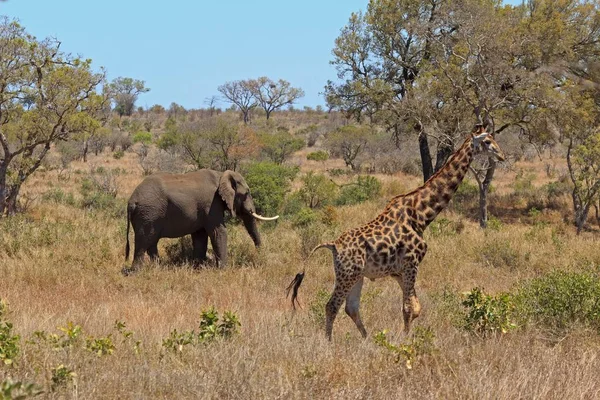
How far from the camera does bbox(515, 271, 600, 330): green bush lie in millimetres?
7008

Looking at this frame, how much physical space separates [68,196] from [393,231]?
17620 mm

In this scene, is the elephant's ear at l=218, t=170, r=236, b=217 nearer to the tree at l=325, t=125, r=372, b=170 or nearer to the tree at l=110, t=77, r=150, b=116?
the tree at l=325, t=125, r=372, b=170

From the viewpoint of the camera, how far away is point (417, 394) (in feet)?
16.0

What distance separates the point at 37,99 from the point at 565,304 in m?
15.0

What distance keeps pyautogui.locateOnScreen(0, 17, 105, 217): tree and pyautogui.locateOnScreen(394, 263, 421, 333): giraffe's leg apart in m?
12.9

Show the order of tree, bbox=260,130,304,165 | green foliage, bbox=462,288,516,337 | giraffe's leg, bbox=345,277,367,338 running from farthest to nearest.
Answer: tree, bbox=260,130,304,165
giraffe's leg, bbox=345,277,367,338
green foliage, bbox=462,288,516,337

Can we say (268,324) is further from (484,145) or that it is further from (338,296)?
(484,145)

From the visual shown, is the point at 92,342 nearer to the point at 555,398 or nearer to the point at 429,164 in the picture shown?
the point at 555,398

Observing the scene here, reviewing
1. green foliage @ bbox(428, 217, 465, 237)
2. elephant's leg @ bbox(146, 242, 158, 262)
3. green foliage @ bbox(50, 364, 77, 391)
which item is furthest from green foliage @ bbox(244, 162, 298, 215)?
green foliage @ bbox(50, 364, 77, 391)

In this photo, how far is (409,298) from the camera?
284 inches

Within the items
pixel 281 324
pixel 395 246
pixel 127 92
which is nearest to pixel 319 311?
pixel 281 324

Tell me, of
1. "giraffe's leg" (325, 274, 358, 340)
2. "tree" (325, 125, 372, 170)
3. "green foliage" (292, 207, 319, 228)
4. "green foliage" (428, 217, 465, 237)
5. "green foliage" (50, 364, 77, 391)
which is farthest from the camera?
"tree" (325, 125, 372, 170)

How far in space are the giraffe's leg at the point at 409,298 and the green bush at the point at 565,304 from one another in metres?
1.07

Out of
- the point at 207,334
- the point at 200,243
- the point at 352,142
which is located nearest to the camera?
the point at 207,334
